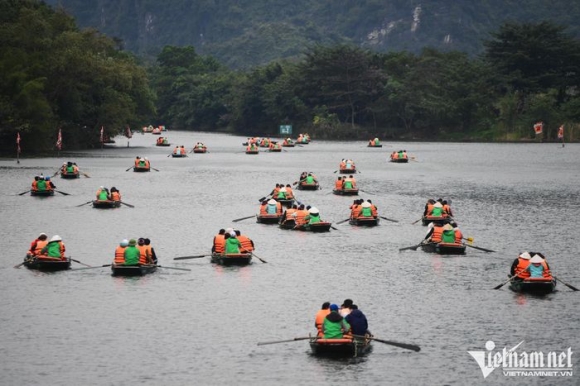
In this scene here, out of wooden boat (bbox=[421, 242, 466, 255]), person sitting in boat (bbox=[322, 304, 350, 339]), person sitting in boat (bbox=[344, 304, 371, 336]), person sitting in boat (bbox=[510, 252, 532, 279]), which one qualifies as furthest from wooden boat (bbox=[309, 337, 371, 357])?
wooden boat (bbox=[421, 242, 466, 255])

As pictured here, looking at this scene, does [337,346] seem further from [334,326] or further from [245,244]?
[245,244]

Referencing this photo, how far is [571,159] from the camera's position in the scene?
129m

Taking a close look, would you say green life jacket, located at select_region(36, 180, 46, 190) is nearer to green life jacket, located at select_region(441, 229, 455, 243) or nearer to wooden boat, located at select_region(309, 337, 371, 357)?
green life jacket, located at select_region(441, 229, 455, 243)

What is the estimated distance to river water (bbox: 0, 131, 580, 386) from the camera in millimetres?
33938

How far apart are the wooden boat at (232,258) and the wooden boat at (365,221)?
15687mm

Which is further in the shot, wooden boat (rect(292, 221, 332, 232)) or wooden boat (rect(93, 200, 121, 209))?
wooden boat (rect(93, 200, 121, 209))

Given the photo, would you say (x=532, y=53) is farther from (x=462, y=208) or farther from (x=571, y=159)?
(x=462, y=208)

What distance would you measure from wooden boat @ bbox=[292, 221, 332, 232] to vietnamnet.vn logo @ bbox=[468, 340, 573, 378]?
25.7m

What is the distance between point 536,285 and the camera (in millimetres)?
43281

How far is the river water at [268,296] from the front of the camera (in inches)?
1336

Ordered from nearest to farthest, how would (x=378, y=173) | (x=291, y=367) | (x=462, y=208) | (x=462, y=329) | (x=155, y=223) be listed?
(x=291, y=367) < (x=462, y=329) < (x=155, y=223) < (x=462, y=208) < (x=378, y=173)

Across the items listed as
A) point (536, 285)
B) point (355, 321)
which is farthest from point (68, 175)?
point (355, 321)

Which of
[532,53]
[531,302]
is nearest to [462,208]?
[531,302]

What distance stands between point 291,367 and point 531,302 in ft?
46.1
